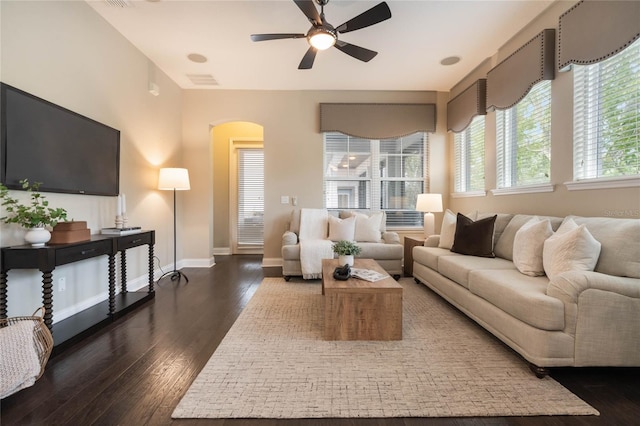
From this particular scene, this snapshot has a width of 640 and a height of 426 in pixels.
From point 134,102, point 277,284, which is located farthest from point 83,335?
point 134,102

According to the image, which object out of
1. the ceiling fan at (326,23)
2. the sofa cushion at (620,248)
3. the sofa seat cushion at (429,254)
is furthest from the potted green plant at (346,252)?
the ceiling fan at (326,23)

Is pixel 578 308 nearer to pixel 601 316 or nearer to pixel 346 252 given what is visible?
pixel 601 316

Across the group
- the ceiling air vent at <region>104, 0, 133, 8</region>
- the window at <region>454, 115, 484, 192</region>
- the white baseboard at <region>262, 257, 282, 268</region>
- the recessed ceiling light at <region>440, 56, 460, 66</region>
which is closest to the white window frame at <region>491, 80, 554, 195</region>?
the window at <region>454, 115, 484, 192</region>

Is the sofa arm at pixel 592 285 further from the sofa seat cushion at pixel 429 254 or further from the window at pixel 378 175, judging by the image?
the window at pixel 378 175

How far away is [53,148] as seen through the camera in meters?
2.30

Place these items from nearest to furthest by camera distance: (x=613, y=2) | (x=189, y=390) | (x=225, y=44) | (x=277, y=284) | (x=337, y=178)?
(x=189, y=390), (x=613, y=2), (x=225, y=44), (x=277, y=284), (x=337, y=178)

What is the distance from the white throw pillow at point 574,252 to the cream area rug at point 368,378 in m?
0.70

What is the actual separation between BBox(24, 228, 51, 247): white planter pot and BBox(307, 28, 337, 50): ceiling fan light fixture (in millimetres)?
2551

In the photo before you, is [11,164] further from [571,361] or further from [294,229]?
[571,361]

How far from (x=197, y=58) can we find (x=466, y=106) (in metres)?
3.80

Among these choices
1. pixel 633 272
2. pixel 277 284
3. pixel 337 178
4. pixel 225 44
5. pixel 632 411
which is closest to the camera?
pixel 632 411

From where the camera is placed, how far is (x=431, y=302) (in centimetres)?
298

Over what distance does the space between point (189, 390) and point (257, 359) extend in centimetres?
44

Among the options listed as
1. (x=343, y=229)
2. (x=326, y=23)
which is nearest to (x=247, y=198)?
(x=343, y=229)
